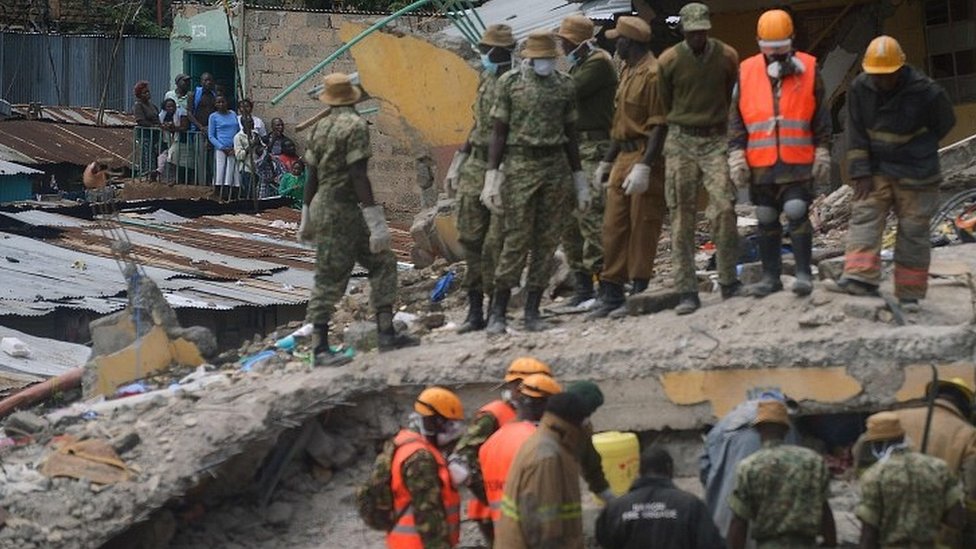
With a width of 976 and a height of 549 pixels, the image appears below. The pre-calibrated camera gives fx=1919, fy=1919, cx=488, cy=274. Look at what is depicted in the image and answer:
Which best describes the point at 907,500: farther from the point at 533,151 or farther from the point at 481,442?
the point at 533,151

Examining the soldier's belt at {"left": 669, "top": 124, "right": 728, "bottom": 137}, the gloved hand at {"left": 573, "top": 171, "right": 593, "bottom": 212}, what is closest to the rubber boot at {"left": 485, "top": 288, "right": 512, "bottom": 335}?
the gloved hand at {"left": 573, "top": 171, "right": 593, "bottom": 212}

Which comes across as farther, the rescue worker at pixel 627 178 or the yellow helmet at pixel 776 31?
the rescue worker at pixel 627 178

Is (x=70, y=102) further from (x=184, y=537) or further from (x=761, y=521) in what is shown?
(x=761, y=521)

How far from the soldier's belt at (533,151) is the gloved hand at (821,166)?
1656mm

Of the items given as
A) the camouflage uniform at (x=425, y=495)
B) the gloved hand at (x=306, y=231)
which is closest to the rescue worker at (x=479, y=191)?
the gloved hand at (x=306, y=231)

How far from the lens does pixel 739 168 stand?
11242 mm

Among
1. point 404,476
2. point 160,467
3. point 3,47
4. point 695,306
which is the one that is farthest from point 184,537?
point 3,47

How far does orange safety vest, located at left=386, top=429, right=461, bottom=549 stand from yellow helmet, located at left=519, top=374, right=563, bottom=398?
57 centimetres

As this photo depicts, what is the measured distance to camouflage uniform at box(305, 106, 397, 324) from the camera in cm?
1187

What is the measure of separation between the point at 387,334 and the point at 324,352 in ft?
1.34

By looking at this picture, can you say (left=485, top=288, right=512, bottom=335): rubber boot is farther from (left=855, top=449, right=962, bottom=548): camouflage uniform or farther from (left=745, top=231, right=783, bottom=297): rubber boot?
(left=855, top=449, right=962, bottom=548): camouflage uniform

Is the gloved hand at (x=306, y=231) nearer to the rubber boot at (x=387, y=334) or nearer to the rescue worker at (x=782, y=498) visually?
the rubber boot at (x=387, y=334)

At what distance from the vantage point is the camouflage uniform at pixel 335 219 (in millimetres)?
11867

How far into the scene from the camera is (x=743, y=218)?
15.2 m
